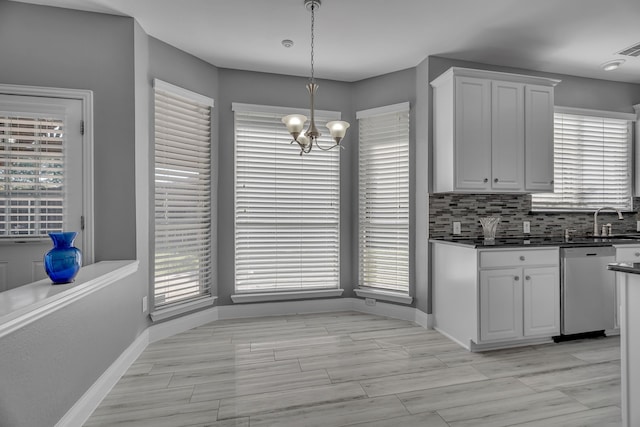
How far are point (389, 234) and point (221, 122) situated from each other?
229 centimetres

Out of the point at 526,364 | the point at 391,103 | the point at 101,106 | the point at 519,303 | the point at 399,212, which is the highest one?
the point at 391,103

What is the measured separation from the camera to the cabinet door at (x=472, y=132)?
3.26 meters

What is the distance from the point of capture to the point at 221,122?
3834 millimetres

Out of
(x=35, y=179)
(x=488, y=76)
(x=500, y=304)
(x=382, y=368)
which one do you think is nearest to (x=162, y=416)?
(x=382, y=368)

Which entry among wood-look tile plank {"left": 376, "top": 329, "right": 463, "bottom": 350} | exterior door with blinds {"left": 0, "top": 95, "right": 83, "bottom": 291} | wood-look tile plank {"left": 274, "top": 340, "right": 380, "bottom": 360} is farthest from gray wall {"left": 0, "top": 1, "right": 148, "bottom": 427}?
wood-look tile plank {"left": 376, "top": 329, "right": 463, "bottom": 350}

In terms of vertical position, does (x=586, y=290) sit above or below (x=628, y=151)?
below

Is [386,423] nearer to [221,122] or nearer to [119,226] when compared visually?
[119,226]

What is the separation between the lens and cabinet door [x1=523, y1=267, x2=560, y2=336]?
3.08 m

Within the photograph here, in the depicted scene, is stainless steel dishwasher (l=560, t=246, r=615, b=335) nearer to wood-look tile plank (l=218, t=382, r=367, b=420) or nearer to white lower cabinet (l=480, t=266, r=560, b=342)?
white lower cabinet (l=480, t=266, r=560, b=342)

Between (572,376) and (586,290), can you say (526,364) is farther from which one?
(586,290)

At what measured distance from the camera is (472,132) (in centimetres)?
329

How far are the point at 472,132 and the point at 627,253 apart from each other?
1914 millimetres

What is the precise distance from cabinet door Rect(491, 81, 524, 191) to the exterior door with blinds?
144 inches

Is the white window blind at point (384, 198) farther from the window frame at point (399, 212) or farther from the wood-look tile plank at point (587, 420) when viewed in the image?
the wood-look tile plank at point (587, 420)
